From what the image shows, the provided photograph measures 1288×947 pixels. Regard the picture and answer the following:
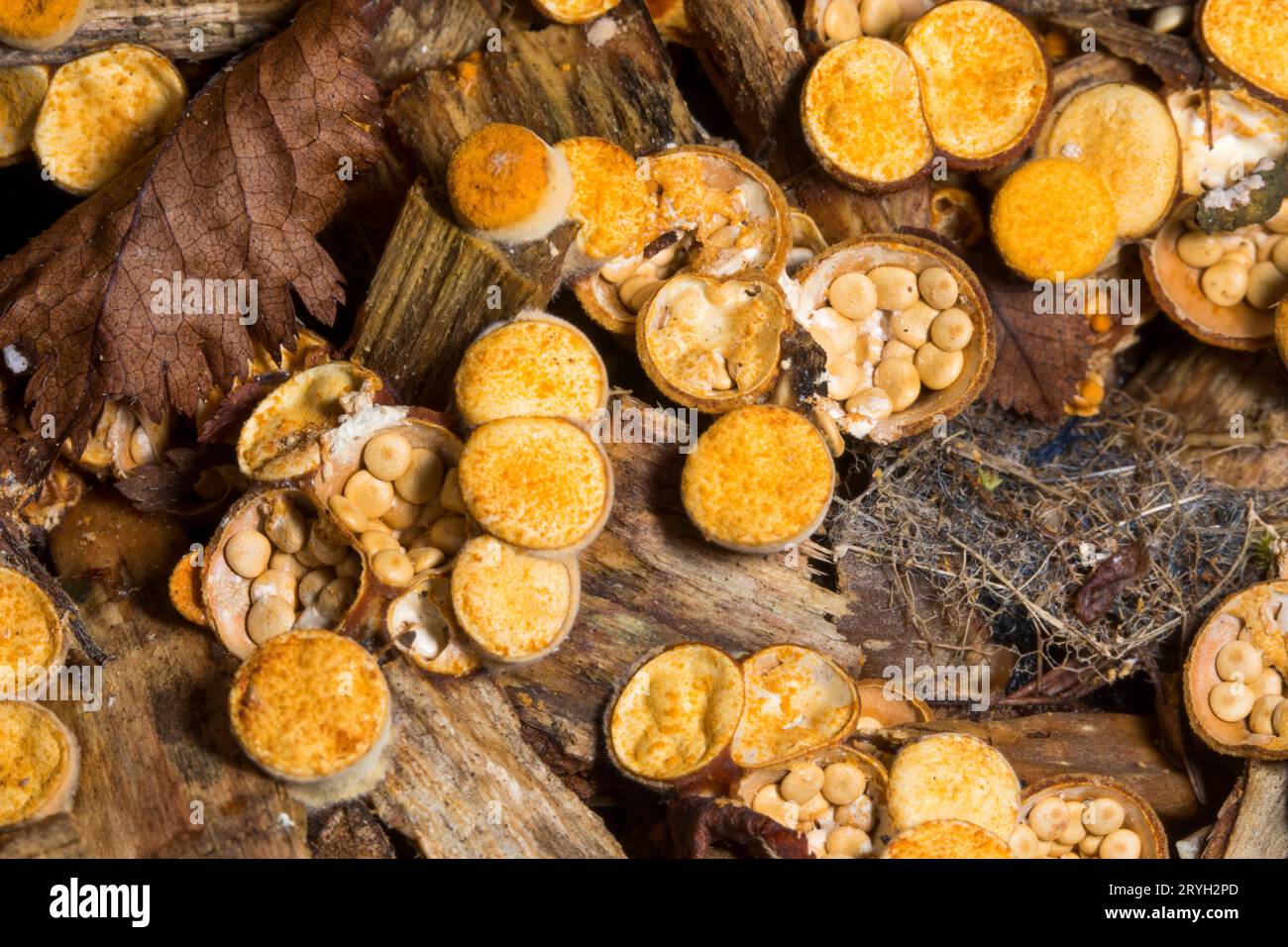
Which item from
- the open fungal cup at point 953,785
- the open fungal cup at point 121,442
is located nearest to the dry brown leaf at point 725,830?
the open fungal cup at point 953,785

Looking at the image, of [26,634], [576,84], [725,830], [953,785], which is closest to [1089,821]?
[953,785]

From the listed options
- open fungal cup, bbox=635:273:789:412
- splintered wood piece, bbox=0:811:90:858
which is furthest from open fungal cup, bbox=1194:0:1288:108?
splintered wood piece, bbox=0:811:90:858

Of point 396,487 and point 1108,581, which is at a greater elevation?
point 396,487

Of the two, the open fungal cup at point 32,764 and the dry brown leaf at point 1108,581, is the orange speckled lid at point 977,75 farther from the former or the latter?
the open fungal cup at point 32,764

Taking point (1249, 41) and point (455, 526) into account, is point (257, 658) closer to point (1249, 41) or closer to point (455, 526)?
point (455, 526)

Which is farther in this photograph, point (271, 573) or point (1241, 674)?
point (1241, 674)

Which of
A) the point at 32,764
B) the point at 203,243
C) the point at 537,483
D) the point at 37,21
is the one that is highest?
the point at 37,21

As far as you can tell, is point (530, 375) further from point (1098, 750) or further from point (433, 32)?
point (1098, 750)
